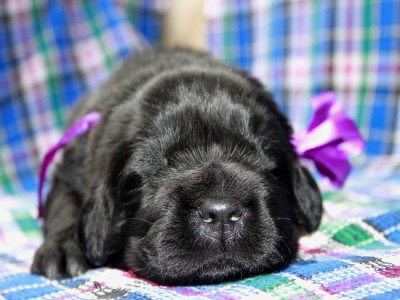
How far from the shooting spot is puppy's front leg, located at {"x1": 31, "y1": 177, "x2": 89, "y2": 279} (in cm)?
243

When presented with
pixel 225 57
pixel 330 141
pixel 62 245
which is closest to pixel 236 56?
pixel 225 57

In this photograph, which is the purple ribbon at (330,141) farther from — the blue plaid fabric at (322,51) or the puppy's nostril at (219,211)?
the blue plaid fabric at (322,51)

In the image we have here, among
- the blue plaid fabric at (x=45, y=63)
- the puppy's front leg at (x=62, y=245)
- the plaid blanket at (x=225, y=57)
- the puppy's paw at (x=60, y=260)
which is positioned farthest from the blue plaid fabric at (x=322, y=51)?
the puppy's paw at (x=60, y=260)

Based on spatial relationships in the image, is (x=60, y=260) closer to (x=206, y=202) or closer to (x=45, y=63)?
(x=206, y=202)

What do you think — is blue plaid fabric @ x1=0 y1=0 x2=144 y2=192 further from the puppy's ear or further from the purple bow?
the puppy's ear

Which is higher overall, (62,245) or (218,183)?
(218,183)

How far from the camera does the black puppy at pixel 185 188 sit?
2.00m

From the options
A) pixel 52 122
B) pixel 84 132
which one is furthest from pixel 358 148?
pixel 52 122


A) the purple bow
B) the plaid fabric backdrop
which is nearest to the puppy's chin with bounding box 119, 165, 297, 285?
the purple bow

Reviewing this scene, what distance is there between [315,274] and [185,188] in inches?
19.6

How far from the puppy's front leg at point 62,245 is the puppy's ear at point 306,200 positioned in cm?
87

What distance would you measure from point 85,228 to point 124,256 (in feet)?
0.68

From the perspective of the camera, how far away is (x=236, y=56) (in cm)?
525

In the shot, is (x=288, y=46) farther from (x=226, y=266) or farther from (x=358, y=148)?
(x=226, y=266)
